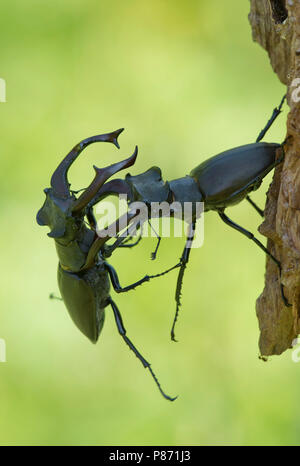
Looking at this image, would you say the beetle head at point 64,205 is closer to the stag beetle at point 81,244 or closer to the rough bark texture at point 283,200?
the stag beetle at point 81,244

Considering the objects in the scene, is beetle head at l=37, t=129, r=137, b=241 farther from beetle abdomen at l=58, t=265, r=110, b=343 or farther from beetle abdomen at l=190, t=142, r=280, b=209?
beetle abdomen at l=190, t=142, r=280, b=209

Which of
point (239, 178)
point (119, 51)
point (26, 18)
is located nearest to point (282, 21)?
point (239, 178)

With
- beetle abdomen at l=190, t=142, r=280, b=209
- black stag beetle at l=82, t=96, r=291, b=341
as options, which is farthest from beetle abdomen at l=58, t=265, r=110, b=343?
beetle abdomen at l=190, t=142, r=280, b=209

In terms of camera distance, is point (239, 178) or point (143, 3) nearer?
point (239, 178)

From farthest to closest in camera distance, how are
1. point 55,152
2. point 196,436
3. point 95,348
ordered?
point 55,152
point 95,348
point 196,436

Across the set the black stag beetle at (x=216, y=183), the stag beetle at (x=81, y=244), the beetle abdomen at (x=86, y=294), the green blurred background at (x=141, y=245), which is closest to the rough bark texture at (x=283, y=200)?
the black stag beetle at (x=216, y=183)

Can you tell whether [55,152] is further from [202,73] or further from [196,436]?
[196,436]
